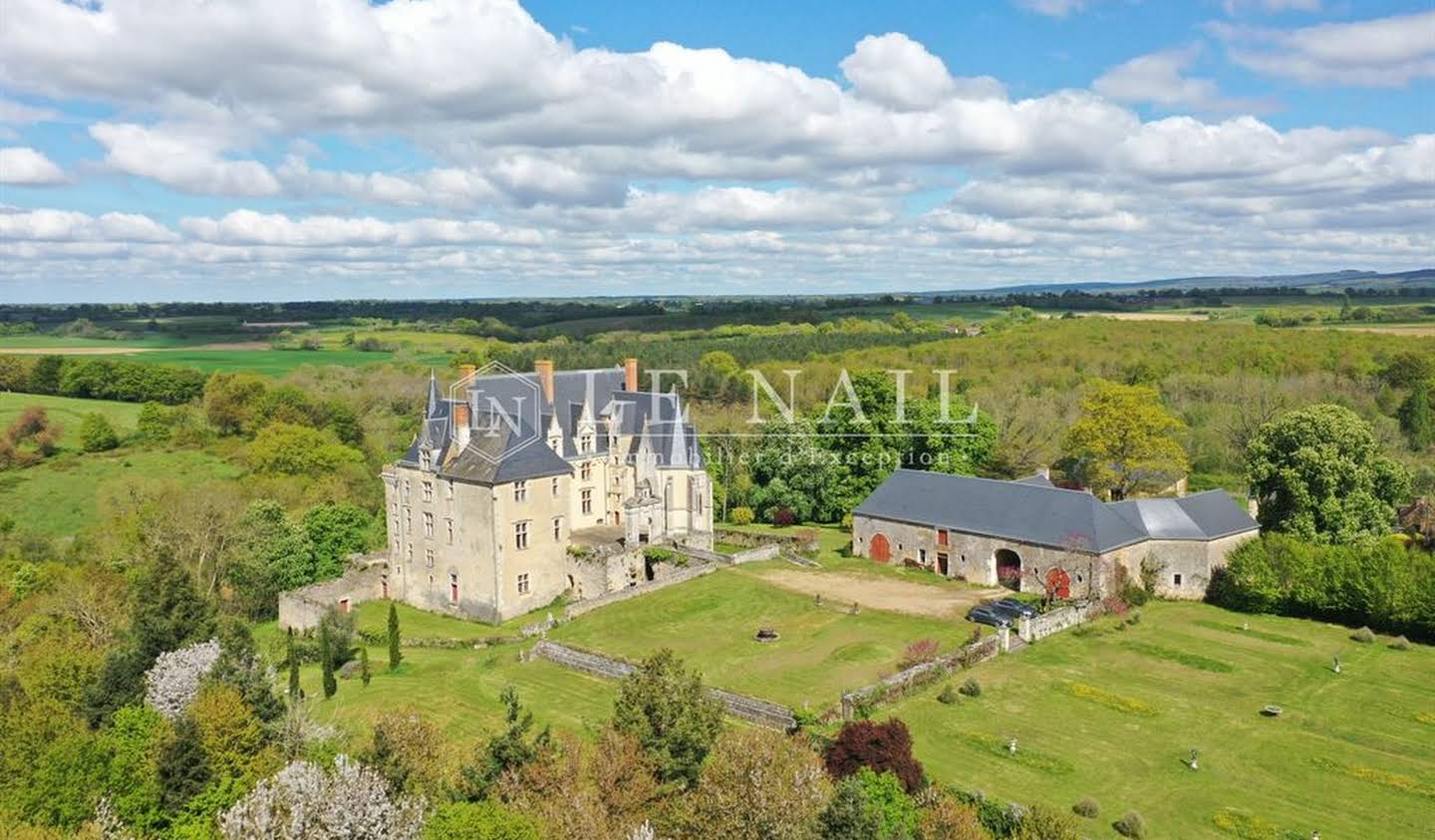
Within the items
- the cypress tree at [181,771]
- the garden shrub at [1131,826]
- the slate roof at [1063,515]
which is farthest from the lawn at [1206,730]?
the cypress tree at [181,771]

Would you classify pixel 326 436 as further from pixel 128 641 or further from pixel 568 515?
pixel 128 641

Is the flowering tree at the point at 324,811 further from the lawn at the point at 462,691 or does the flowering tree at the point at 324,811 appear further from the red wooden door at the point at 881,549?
the red wooden door at the point at 881,549

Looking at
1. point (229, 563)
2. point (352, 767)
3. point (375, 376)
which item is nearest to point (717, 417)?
point (229, 563)

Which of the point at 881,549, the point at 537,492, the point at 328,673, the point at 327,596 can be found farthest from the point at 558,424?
the point at 328,673

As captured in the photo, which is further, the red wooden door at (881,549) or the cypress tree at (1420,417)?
the cypress tree at (1420,417)

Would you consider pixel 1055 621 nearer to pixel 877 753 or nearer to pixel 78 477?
pixel 877 753
